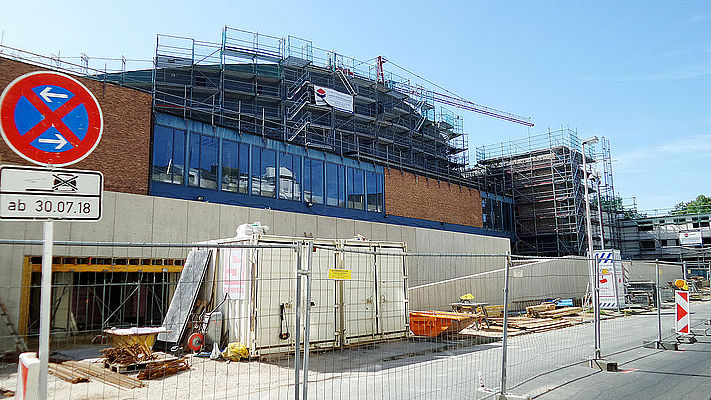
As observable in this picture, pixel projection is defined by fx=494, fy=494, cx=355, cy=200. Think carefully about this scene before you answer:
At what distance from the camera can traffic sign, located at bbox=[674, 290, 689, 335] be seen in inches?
477

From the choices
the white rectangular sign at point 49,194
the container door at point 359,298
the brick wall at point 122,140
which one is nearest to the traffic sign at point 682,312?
the container door at point 359,298

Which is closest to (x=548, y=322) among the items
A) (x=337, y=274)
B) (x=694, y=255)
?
(x=337, y=274)

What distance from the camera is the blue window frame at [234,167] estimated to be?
84.9 ft

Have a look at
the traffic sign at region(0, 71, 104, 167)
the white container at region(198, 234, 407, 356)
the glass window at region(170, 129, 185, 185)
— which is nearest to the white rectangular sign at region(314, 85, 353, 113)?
the glass window at region(170, 129, 185, 185)

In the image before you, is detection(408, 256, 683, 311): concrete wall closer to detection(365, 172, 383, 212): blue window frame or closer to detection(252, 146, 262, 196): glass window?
detection(365, 172, 383, 212): blue window frame

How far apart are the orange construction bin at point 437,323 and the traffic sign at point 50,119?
12.4 meters

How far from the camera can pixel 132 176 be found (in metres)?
21.2

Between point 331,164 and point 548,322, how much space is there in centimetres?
1701

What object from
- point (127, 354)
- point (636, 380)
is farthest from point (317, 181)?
point (636, 380)

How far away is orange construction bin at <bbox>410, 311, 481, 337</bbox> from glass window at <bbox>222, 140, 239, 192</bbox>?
14205 millimetres

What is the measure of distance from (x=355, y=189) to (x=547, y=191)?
23.0 metres

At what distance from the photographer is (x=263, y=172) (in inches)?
1083

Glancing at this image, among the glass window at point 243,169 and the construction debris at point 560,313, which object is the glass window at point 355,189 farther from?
the construction debris at point 560,313

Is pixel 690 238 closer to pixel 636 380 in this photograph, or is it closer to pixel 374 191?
pixel 374 191
